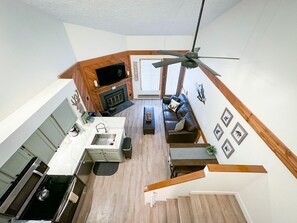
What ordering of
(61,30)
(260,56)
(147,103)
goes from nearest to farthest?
(260,56) < (61,30) < (147,103)

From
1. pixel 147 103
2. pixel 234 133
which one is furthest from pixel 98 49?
pixel 234 133

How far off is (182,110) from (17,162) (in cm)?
444

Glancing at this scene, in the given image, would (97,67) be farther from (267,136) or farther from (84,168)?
(267,136)

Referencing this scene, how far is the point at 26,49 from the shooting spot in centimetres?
218

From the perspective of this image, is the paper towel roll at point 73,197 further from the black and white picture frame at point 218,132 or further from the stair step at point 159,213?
the black and white picture frame at point 218,132

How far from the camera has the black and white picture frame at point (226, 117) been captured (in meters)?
2.65

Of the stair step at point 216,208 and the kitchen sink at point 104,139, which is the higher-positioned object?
the kitchen sink at point 104,139

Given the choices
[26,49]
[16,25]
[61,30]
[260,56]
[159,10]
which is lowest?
[260,56]

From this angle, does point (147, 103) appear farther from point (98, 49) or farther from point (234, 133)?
point (234, 133)

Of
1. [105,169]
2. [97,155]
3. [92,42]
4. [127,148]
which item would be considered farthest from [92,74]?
[105,169]

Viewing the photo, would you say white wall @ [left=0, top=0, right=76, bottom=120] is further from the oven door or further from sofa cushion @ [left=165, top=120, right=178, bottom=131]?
sofa cushion @ [left=165, top=120, right=178, bottom=131]

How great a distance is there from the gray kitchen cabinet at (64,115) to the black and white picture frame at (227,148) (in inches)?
133

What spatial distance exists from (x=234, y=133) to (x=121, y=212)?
118 inches

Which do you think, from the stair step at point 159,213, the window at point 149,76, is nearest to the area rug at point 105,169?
the stair step at point 159,213
